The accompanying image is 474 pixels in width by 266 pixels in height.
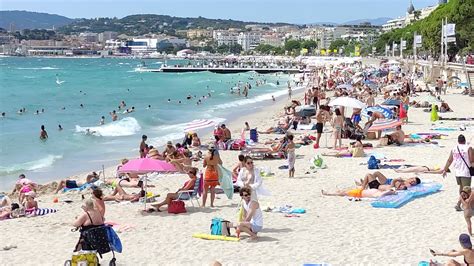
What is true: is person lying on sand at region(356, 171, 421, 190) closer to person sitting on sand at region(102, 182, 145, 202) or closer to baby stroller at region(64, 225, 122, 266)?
person sitting on sand at region(102, 182, 145, 202)

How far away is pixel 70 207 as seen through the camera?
40.8ft

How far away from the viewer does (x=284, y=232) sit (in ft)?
32.1

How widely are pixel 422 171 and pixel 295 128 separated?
9975 mm

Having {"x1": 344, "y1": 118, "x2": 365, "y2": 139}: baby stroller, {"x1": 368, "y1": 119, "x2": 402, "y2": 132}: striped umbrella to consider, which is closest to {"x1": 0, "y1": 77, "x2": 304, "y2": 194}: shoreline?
{"x1": 344, "y1": 118, "x2": 365, "y2": 139}: baby stroller

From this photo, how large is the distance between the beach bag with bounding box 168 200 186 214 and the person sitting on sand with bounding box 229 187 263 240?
203 cm

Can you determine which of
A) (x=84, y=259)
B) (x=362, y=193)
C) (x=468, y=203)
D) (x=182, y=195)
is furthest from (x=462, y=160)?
(x=84, y=259)

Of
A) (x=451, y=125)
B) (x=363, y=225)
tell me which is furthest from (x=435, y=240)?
(x=451, y=125)

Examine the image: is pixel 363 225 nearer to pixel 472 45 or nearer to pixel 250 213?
pixel 250 213

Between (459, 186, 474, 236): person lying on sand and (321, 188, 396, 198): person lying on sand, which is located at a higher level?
(459, 186, 474, 236): person lying on sand

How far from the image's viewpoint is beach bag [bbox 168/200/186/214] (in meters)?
11.2

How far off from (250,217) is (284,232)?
27.5 inches

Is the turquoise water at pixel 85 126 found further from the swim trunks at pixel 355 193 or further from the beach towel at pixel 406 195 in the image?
the beach towel at pixel 406 195

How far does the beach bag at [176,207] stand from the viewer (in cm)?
1122

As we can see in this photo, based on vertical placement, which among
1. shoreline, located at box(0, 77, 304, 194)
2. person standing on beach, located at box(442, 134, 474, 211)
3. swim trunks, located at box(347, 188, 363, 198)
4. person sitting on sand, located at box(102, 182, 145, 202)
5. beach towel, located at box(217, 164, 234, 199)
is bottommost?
shoreline, located at box(0, 77, 304, 194)
